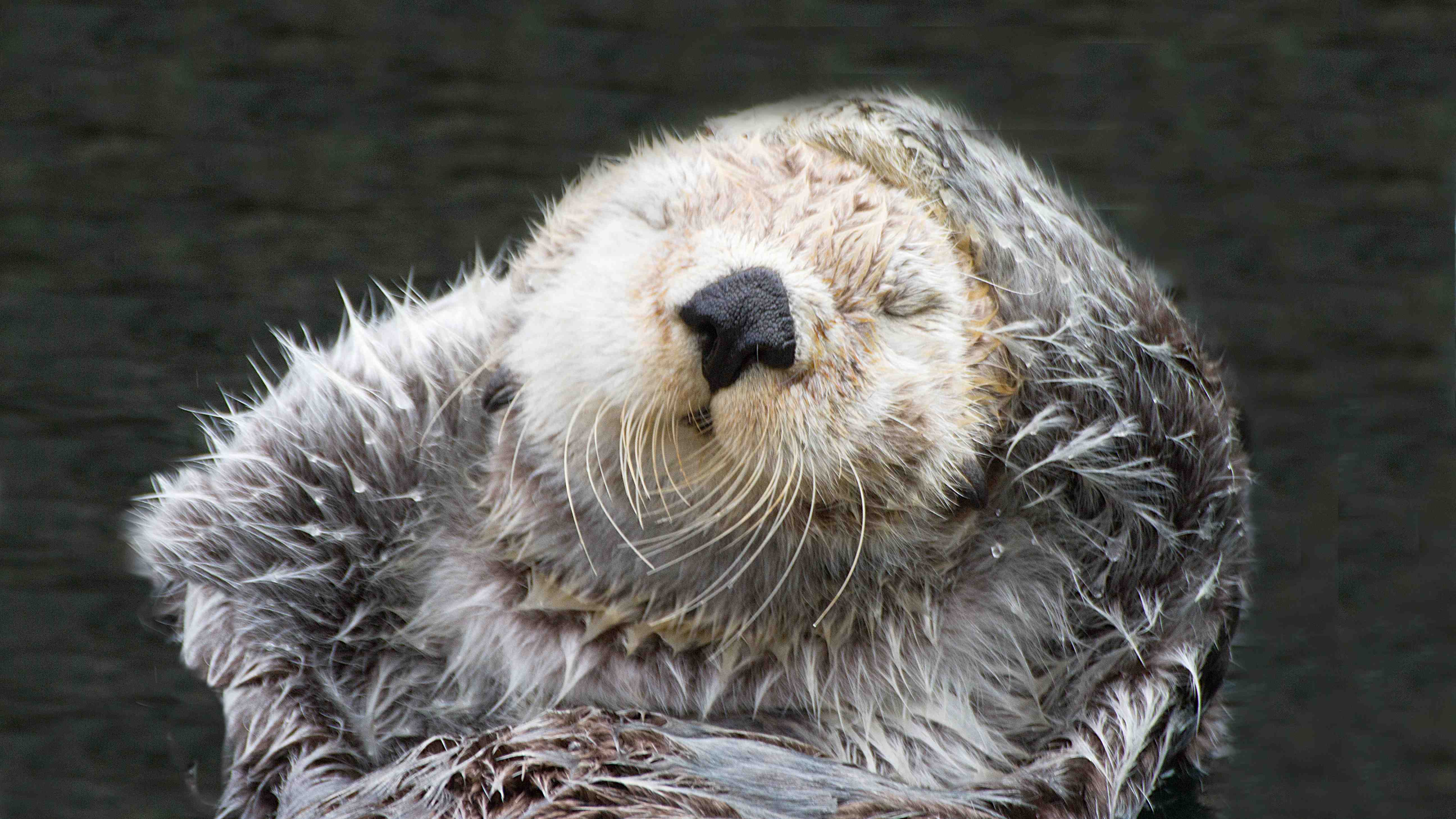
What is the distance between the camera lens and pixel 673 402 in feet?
3.21

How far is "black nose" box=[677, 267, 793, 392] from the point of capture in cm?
93

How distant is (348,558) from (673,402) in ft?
1.72

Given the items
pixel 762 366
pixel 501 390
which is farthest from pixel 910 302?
pixel 501 390

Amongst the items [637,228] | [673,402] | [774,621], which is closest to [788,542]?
[774,621]

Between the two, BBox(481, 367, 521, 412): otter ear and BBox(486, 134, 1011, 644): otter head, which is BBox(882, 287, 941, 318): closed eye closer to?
BBox(486, 134, 1011, 644): otter head

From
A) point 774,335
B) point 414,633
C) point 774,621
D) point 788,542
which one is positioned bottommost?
point 414,633

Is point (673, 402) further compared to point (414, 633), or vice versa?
point (414, 633)

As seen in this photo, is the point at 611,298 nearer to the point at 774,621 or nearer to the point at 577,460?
the point at 577,460

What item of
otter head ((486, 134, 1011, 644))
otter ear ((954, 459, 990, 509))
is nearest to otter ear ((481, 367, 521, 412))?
otter head ((486, 134, 1011, 644))

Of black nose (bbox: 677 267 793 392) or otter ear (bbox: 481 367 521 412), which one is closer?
black nose (bbox: 677 267 793 392)

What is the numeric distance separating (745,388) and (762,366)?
2 centimetres

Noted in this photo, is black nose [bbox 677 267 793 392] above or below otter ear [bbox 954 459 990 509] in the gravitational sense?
above

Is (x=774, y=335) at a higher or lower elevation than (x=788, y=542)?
higher

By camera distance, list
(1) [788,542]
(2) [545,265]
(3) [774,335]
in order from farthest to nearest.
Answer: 1. (2) [545,265]
2. (1) [788,542]
3. (3) [774,335]
